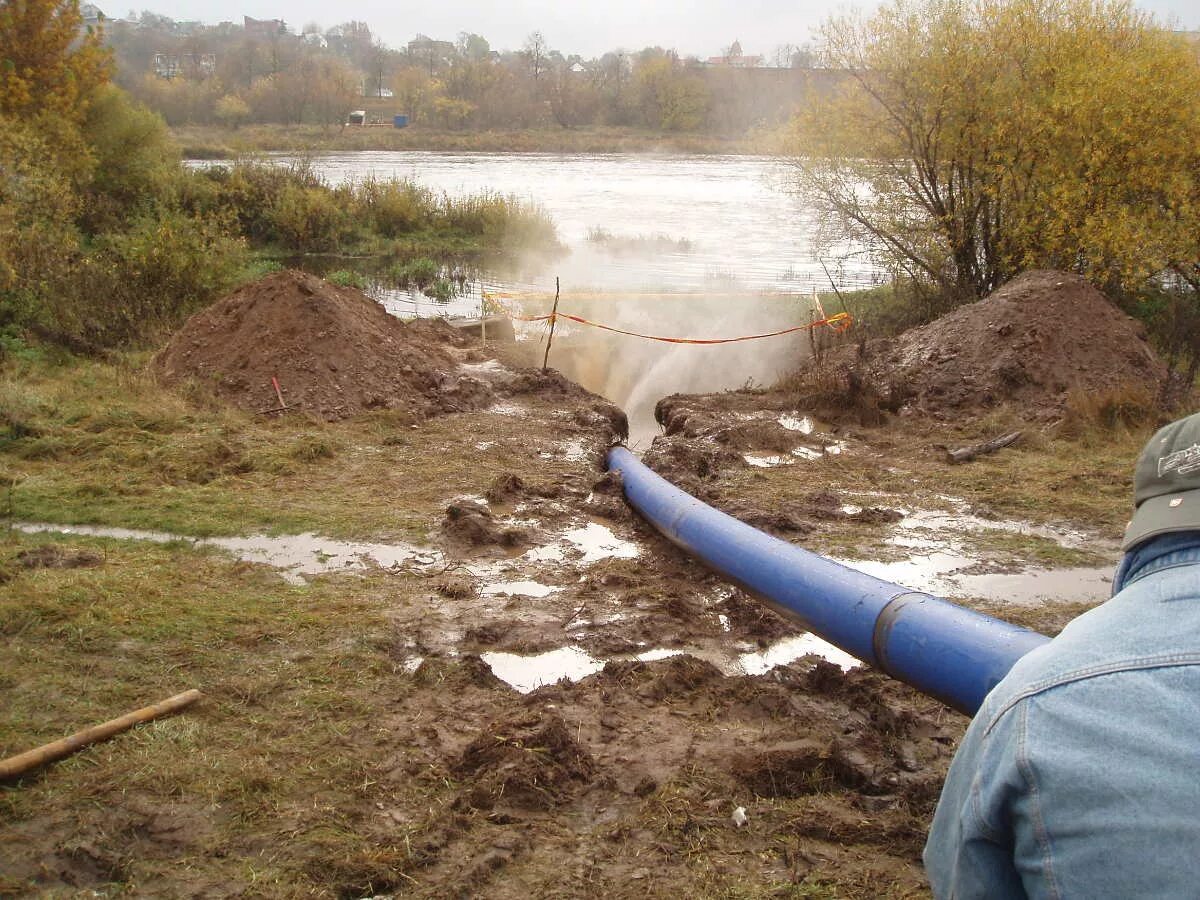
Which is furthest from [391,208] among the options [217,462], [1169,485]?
[1169,485]

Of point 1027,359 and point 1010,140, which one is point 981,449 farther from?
point 1010,140

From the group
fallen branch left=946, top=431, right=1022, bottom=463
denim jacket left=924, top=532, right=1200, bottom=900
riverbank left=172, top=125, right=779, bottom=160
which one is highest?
riverbank left=172, top=125, right=779, bottom=160

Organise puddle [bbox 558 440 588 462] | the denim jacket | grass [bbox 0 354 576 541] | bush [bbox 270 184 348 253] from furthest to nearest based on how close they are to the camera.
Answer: bush [bbox 270 184 348 253] → puddle [bbox 558 440 588 462] → grass [bbox 0 354 576 541] → the denim jacket

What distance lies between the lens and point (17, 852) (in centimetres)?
396

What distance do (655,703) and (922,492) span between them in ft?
17.9

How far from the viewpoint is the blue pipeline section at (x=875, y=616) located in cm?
480

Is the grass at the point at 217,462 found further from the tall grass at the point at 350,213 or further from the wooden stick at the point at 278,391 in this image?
the tall grass at the point at 350,213

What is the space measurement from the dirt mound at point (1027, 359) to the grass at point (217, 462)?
5628 mm

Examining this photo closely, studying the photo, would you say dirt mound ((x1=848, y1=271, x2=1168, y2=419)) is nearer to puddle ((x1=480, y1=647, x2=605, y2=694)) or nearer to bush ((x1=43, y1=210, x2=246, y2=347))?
puddle ((x1=480, y1=647, x2=605, y2=694))

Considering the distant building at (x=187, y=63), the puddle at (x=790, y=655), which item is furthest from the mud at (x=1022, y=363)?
the distant building at (x=187, y=63)

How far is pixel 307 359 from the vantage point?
12875 mm

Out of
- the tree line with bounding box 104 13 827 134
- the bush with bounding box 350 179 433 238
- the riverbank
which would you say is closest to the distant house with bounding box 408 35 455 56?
the tree line with bounding box 104 13 827 134

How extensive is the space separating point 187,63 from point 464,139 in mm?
47332

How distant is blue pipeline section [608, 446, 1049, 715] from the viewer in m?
4.80
